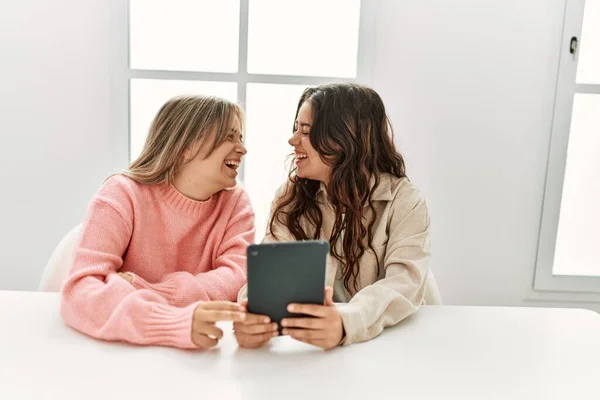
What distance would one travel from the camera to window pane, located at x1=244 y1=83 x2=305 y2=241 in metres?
2.24

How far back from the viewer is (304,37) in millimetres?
2230

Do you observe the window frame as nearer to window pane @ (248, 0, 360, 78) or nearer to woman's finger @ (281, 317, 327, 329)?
window pane @ (248, 0, 360, 78)

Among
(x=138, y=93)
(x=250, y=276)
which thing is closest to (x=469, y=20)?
(x=138, y=93)

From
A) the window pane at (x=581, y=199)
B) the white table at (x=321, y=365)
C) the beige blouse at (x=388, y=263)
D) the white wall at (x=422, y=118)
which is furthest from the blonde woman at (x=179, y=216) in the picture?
the window pane at (x=581, y=199)

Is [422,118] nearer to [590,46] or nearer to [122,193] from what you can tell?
[590,46]

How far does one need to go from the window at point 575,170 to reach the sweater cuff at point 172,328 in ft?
5.31

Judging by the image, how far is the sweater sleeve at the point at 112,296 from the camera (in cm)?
111

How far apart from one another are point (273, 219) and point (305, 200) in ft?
0.35

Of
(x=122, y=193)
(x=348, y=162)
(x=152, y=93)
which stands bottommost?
(x=122, y=193)

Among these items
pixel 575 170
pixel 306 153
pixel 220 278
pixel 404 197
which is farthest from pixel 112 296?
pixel 575 170

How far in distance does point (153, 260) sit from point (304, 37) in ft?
3.76

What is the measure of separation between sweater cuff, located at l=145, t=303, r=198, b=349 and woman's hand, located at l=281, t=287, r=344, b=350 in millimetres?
180

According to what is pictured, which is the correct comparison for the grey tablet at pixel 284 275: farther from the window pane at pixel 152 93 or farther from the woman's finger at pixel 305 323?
the window pane at pixel 152 93

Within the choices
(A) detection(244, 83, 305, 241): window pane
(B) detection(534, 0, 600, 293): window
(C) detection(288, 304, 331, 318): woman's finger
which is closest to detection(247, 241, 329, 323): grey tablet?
(C) detection(288, 304, 331, 318): woman's finger
